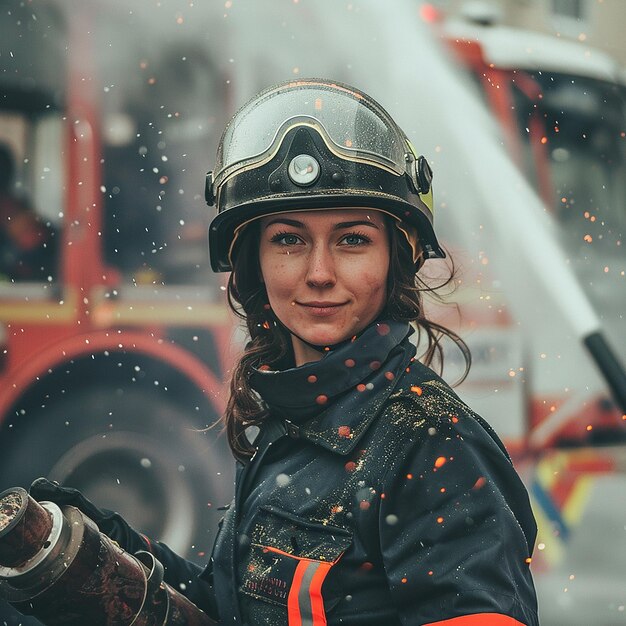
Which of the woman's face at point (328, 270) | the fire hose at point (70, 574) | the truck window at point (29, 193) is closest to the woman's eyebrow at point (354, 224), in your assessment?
the woman's face at point (328, 270)

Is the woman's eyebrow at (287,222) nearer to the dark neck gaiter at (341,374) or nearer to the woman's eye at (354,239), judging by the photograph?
the woman's eye at (354,239)

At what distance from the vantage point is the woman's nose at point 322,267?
1889 millimetres

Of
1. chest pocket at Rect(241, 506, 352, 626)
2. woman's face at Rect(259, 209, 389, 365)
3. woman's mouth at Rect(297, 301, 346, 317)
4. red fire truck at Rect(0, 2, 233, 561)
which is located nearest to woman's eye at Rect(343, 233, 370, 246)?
woman's face at Rect(259, 209, 389, 365)

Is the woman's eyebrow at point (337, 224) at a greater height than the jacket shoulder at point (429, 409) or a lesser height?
greater

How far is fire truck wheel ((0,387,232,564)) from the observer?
5211 mm

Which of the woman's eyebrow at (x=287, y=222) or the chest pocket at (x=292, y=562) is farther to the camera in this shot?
the woman's eyebrow at (x=287, y=222)

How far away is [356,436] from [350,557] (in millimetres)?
183

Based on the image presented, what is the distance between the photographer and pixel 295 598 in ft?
5.66

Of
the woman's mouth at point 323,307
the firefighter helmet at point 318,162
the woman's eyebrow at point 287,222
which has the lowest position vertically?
the woman's mouth at point 323,307

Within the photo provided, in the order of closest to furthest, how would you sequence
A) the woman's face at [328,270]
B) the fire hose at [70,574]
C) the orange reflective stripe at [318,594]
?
the orange reflective stripe at [318,594]
the fire hose at [70,574]
the woman's face at [328,270]

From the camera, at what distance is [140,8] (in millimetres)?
5609

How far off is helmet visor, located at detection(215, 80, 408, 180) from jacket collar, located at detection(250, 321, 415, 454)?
31cm

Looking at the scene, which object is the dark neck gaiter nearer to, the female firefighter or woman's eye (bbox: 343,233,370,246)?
the female firefighter

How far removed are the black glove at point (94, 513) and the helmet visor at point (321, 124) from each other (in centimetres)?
62
